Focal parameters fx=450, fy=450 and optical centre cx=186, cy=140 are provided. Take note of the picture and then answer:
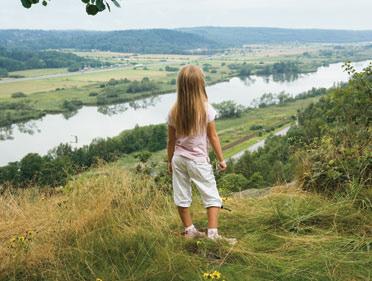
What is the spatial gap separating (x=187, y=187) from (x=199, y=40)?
185 m

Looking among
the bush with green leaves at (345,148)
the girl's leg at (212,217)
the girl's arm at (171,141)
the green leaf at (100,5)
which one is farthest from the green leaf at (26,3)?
the bush with green leaves at (345,148)

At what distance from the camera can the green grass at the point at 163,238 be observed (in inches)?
102

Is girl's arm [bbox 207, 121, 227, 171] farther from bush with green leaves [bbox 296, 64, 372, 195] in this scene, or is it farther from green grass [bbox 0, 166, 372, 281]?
bush with green leaves [bbox 296, 64, 372, 195]

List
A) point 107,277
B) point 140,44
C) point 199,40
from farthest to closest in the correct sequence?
point 199,40 → point 140,44 → point 107,277

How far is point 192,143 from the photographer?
306cm

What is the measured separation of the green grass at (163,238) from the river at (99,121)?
26763mm

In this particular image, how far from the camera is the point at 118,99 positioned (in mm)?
73188

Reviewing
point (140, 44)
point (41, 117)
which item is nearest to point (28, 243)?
point (41, 117)

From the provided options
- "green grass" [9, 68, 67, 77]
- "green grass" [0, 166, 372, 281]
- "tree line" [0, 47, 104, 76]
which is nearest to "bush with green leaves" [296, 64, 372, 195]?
"green grass" [0, 166, 372, 281]

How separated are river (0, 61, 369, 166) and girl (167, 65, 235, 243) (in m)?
27.3

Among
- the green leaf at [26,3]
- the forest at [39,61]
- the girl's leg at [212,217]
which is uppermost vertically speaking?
the green leaf at [26,3]

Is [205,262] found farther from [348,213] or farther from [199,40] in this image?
[199,40]

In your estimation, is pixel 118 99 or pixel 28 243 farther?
pixel 118 99

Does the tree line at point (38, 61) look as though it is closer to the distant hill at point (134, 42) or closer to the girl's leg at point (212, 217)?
the distant hill at point (134, 42)
